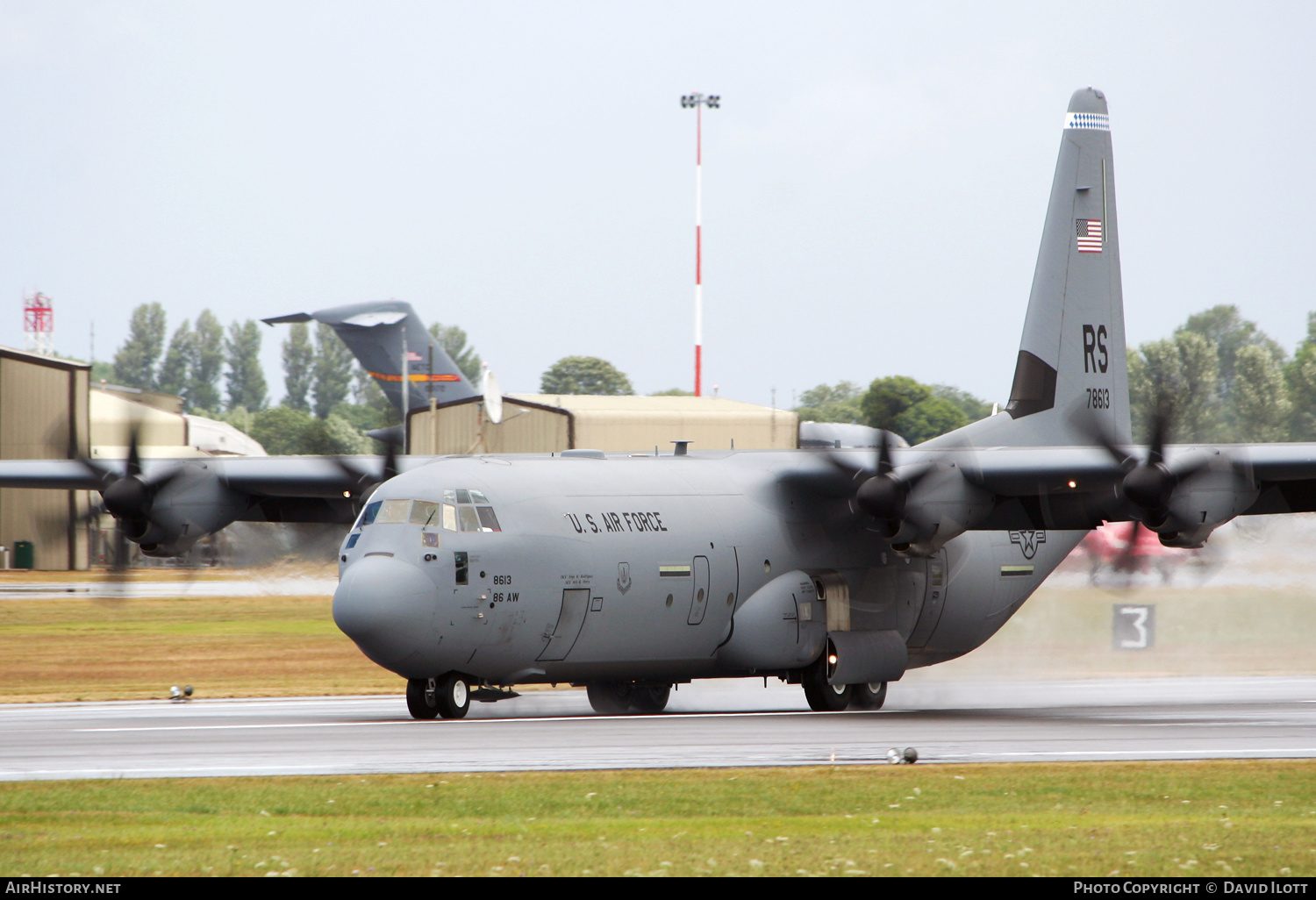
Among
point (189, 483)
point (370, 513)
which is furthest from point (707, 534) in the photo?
point (189, 483)

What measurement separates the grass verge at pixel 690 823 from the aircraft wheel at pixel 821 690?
767cm

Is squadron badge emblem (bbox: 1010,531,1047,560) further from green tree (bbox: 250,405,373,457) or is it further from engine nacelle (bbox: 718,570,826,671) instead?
green tree (bbox: 250,405,373,457)

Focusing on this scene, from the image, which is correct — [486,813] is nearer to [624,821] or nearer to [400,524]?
[624,821]

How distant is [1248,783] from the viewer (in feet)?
46.9

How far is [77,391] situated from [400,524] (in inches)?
1821

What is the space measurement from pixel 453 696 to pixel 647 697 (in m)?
4.33

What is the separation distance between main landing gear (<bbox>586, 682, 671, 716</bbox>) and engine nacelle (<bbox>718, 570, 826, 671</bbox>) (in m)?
1.57

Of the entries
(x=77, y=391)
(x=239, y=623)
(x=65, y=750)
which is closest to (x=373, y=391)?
(x=77, y=391)

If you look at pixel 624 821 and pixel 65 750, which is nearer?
pixel 624 821

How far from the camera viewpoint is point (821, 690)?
2312 centimetres

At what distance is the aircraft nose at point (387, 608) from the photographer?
18.4 metres

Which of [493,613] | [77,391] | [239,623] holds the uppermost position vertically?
[77,391]

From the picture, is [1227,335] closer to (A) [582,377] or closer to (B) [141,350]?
(A) [582,377]

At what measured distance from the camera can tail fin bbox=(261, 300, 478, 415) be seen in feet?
195
